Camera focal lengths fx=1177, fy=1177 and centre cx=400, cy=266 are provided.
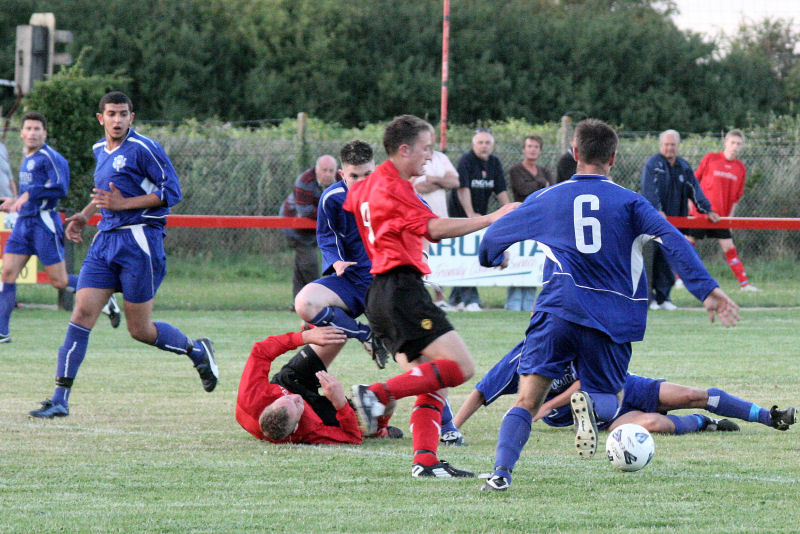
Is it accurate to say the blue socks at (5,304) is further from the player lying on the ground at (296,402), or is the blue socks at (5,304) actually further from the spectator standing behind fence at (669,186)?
the spectator standing behind fence at (669,186)

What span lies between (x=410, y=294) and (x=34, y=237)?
285 inches

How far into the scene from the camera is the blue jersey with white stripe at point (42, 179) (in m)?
11.8

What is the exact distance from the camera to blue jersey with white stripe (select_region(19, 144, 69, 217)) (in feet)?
38.9

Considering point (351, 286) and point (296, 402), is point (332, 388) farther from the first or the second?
point (351, 286)

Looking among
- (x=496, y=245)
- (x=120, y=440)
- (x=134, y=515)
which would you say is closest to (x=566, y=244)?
(x=496, y=245)

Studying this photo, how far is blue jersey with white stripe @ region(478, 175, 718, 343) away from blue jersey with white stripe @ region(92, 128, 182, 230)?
10.2ft

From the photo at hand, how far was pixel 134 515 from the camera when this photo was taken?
4863mm

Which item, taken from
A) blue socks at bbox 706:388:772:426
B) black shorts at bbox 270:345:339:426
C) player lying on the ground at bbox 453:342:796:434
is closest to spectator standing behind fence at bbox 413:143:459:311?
black shorts at bbox 270:345:339:426

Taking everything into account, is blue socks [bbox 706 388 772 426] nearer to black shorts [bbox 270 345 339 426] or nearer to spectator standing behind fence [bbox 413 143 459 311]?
black shorts [bbox 270 345 339 426]

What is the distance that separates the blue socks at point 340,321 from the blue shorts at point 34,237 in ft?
17.3

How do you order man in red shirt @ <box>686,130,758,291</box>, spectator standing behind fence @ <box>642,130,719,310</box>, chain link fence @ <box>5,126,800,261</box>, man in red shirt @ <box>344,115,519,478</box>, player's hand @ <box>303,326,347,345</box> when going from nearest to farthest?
man in red shirt @ <box>344,115,519,478</box> < player's hand @ <box>303,326,347,345</box> < spectator standing behind fence @ <box>642,130,719,310</box> < man in red shirt @ <box>686,130,758,291</box> < chain link fence @ <box>5,126,800,261</box>

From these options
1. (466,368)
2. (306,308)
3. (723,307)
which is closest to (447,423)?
(466,368)

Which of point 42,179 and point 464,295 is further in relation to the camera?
point 464,295

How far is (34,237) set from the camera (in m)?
12.0
